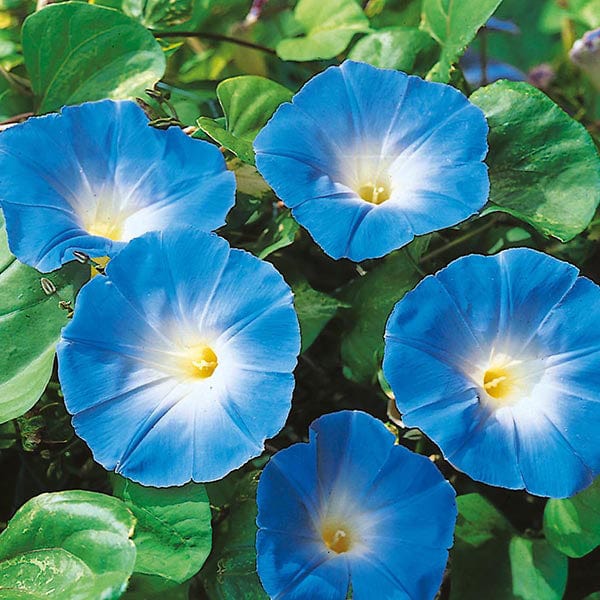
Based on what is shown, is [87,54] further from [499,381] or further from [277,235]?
[499,381]

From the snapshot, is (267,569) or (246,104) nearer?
(267,569)

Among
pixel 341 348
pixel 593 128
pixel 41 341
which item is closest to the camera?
pixel 41 341

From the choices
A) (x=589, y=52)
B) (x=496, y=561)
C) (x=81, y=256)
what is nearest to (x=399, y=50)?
(x=589, y=52)

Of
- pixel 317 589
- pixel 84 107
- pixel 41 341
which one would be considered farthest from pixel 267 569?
pixel 84 107

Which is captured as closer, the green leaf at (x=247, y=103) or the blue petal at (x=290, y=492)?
the blue petal at (x=290, y=492)

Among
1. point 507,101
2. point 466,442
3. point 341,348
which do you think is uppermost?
point 507,101

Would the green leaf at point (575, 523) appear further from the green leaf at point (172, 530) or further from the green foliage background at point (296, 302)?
the green leaf at point (172, 530)

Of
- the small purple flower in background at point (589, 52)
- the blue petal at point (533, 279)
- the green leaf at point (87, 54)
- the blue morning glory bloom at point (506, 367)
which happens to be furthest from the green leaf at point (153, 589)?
the small purple flower in background at point (589, 52)

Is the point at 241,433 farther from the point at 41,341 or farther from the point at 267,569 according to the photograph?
Result: the point at 41,341
